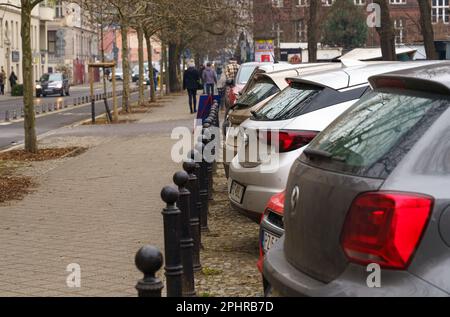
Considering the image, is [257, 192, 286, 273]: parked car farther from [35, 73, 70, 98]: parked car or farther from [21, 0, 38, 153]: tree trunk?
[35, 73, 70, 98]: parked car

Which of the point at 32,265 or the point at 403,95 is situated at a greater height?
the point at 403,95

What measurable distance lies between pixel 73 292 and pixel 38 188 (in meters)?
7.28

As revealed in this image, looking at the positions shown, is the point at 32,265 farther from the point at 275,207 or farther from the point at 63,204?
the point at 63,204

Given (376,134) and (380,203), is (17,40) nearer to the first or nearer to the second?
(376,134)

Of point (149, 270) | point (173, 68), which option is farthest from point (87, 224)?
point (173, 68)

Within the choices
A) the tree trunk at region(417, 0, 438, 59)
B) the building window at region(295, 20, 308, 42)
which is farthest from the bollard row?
the building window at region(295, 20, 308, 42)

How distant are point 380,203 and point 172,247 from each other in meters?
2.46

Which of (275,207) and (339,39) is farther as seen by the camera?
(339,39)

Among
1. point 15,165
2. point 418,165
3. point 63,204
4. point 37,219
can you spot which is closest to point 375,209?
point 418,165

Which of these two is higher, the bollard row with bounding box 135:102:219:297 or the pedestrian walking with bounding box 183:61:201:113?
the pedestrian walking with bounding box 183:61:201:113

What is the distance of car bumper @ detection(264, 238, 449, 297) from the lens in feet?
12.8

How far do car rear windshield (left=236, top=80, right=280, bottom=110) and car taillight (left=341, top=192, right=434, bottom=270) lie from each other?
320 inches

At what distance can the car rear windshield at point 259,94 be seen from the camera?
482 inches

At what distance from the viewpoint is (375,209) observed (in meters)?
3.98
